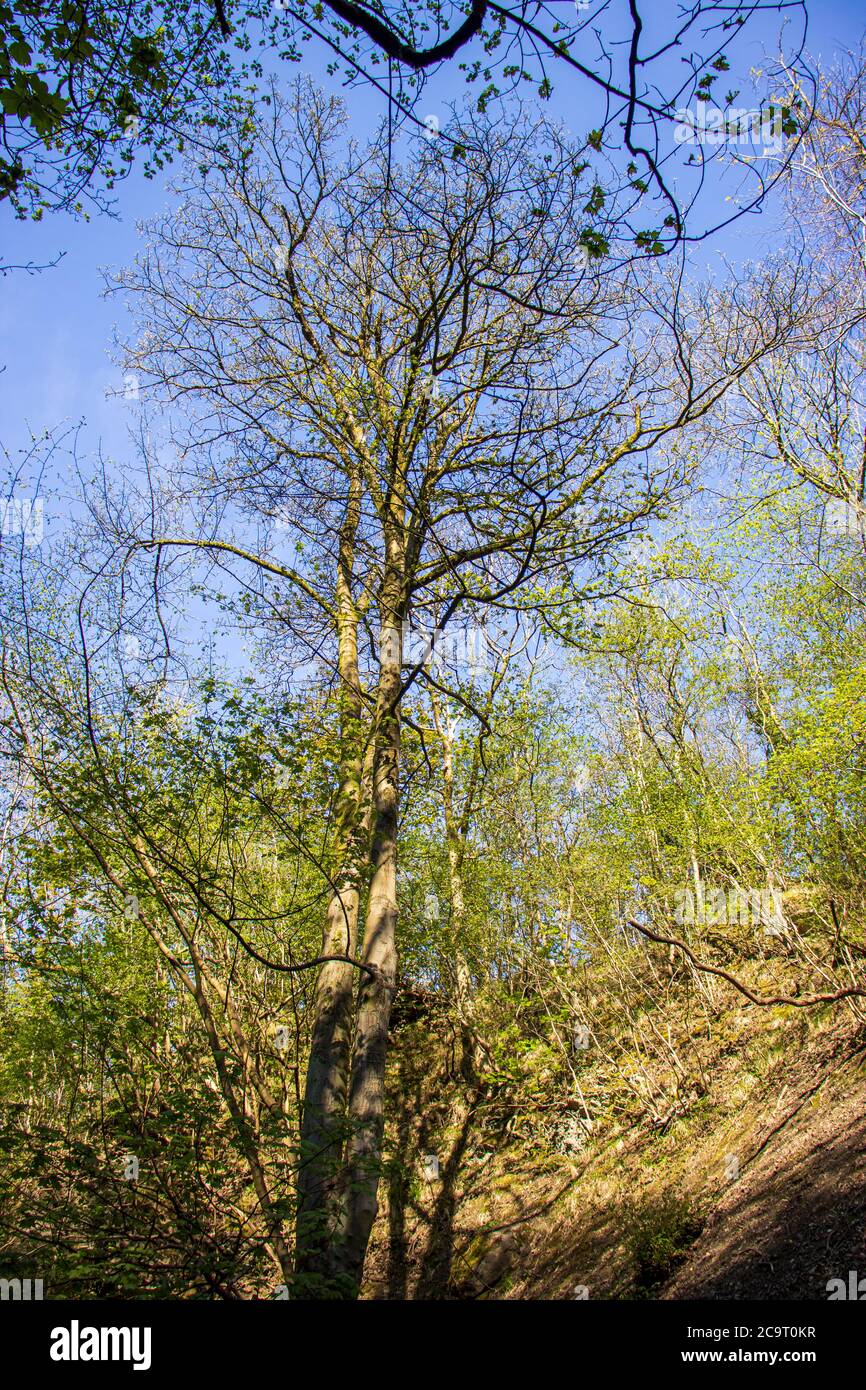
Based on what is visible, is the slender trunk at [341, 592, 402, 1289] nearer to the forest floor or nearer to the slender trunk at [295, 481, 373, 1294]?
the slender trunk at [295, 481, 373, 1294]

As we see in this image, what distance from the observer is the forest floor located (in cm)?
443

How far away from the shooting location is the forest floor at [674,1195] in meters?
4.43

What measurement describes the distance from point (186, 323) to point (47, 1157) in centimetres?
733

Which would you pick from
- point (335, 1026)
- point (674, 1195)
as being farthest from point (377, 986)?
point (674, 1195)

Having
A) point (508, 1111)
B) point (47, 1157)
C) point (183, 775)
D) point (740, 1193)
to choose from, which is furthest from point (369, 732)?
point (508, 1111)

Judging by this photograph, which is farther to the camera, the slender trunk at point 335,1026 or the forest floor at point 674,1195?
the forest floor at point 674,1195

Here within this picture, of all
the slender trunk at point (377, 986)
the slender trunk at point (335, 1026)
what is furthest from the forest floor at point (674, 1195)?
the slender trunk at point (335, 1026)

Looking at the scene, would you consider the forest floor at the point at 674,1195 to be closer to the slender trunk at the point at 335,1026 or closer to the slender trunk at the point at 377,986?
the slender trunk at the point at 377,986

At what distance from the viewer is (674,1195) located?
6285 mm

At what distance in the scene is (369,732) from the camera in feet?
21.4

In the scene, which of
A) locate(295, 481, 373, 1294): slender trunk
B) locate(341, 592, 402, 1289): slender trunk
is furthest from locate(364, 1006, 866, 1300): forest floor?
locate(295, 481, 373, 1294): slender trunk
